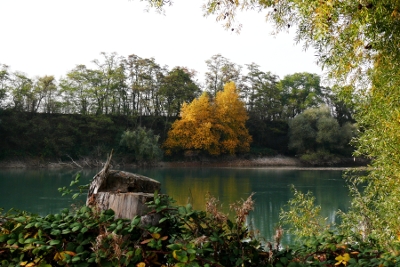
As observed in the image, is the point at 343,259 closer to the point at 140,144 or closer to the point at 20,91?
the point at 140,144

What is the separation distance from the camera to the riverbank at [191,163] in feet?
88.7

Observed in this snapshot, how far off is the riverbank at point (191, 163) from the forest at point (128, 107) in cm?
50

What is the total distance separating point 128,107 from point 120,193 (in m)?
31.8

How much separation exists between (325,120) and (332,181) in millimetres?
12001

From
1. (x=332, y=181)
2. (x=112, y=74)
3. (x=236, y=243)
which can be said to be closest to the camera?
(x=236, y=243)

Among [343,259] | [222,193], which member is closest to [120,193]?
[343,259]

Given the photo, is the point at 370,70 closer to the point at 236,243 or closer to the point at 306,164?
the point at 236,243

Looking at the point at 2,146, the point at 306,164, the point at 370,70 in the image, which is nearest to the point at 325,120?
the point at 306,164

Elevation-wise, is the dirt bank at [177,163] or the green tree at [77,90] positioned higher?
the green tree at [77,90]

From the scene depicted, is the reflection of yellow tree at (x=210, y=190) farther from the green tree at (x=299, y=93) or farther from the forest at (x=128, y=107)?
the green tree at (x=299, y=93)

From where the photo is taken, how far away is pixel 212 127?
3184 centimetres

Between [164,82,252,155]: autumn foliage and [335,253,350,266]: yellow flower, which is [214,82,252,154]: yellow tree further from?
[335,253,350,266]: yellow flower

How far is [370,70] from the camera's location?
374 centimetres

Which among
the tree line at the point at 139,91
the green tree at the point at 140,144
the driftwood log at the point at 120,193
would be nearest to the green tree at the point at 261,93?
the tree line at the point at 139,91
